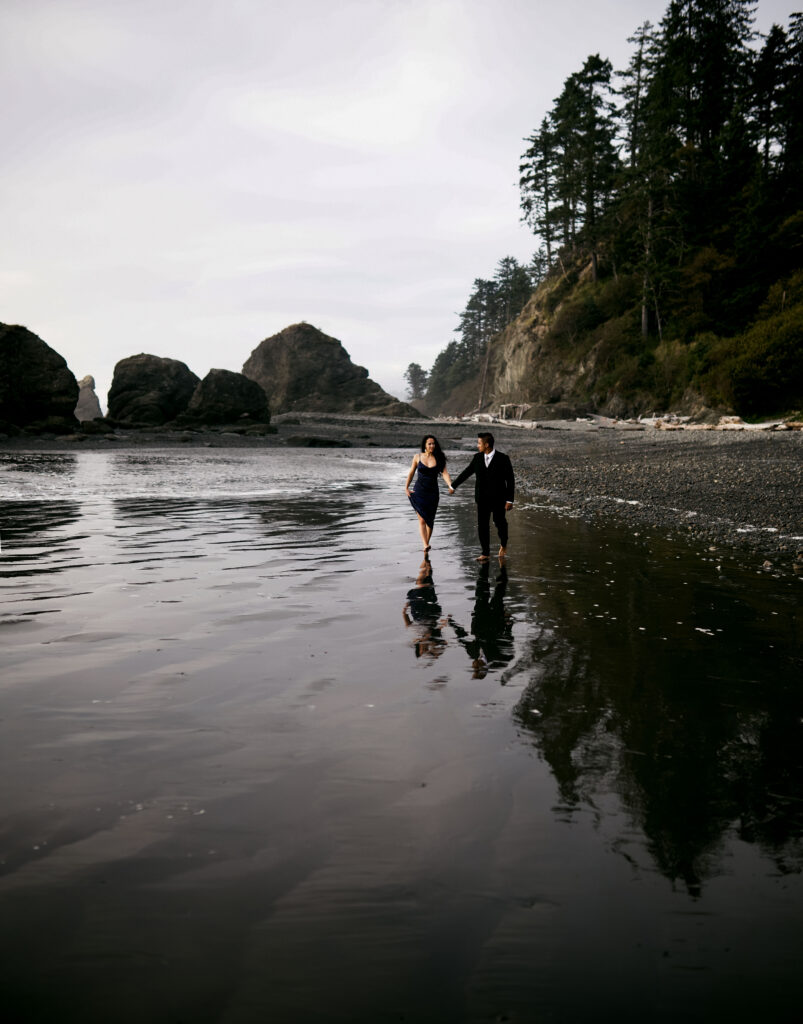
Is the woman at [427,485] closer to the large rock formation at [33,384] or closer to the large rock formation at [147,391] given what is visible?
the large rock formation at [33,384]

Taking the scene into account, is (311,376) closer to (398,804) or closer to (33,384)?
(33,384)

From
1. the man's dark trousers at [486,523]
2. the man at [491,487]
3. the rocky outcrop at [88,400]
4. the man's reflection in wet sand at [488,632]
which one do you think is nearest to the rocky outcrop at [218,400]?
the man at [491,487]

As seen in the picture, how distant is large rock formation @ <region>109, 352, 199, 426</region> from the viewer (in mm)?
48125

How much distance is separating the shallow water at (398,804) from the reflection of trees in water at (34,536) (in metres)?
1.66

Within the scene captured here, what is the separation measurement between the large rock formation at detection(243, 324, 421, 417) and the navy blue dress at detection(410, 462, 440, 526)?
73.3 m

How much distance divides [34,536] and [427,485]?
642cm

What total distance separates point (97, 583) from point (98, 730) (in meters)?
4.06

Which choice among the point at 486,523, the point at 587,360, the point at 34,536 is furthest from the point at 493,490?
the point at 587,360

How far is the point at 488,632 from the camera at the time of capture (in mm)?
6066

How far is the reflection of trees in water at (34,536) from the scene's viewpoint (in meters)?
8.51

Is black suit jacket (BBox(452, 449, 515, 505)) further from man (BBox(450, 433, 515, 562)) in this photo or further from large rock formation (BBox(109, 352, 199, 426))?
large rock formation (BBox(109, 352, 199, 426))

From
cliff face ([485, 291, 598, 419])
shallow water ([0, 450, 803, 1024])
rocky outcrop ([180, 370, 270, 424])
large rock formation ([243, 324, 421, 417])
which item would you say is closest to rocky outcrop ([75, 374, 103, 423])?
large rock formation ([243, 324, 421, 417])

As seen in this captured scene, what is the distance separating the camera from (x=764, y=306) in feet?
114

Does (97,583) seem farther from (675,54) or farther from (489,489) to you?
(675,54)
